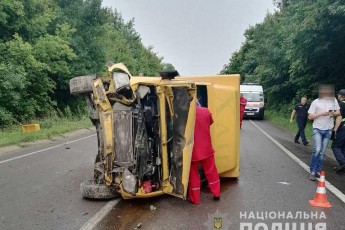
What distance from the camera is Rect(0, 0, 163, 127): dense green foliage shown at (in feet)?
55.9

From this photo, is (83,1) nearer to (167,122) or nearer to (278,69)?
(278,69)

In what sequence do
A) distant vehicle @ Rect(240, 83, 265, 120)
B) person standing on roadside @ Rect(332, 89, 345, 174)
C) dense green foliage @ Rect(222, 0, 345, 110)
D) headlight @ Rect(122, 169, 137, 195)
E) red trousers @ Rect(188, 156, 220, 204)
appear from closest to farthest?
headlight @ Rect(122, 169, 137, 195) → red trousers @ Rect(188, 156, 220, 204) → person standing on roadside @ Rect(332, 89, 345, 174) → dense green foliage @ Rect(222, 0, 345, 110) → distant vehicle @ Rect(240, 83, 265, 120)

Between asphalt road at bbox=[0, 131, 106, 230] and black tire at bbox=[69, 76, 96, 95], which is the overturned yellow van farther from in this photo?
asphalt road at bbox=[0, 131, 106, 230]

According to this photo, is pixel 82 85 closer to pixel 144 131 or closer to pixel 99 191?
pixel 144 131

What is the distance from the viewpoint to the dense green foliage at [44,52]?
17.0 metres

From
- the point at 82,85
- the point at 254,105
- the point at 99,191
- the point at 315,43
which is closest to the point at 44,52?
the point at 254,105

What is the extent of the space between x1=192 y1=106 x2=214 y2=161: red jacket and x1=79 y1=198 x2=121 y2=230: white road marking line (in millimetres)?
1355

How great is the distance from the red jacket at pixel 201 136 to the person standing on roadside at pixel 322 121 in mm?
2595

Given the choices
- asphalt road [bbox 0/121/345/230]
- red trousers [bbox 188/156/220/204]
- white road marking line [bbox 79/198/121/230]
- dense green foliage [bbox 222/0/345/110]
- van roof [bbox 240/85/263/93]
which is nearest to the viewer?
white road marking line [bbox 79/198/121/230]

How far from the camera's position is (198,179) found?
543cm

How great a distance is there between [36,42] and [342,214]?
63.8ft

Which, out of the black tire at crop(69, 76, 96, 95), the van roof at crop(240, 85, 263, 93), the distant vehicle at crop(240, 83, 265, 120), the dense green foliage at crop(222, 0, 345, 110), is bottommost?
the distant vehicle at crop(240, 83, 265, 120)

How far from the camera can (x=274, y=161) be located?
888cm

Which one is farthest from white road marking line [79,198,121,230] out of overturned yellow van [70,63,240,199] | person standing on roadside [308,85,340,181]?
person standing on roadside [308,85,340,181]
